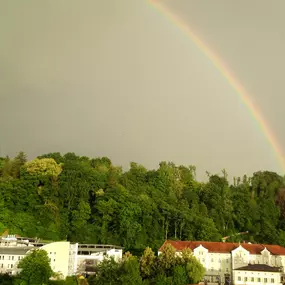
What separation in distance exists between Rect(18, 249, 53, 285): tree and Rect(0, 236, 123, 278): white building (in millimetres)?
2099

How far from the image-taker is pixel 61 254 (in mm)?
40969

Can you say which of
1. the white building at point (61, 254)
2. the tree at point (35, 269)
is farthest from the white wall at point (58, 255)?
the tree at point (35, 269)

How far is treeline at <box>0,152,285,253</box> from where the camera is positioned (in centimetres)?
5053

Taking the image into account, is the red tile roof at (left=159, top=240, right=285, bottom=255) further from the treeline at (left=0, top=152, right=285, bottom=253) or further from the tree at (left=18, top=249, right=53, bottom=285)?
the tree at (left=18, top=249, right=53, bottom=285)

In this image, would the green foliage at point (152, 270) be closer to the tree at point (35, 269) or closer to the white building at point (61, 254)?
the white building at point (61, 254)

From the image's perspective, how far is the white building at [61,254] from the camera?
40.2m

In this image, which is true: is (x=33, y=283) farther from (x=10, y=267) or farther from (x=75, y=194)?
(x=75, y=194)

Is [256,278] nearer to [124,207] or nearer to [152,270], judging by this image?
[152,270]

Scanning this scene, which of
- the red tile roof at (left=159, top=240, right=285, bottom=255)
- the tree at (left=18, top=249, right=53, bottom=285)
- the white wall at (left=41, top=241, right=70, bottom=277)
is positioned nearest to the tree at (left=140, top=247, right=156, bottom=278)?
the red tile roof at (left=159, top=240, right=285, bottom=255)

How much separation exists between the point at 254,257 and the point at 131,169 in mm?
24341

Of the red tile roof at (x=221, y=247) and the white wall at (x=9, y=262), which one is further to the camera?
the red tile roof at (x=221, y=247)

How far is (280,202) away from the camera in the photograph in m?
62.3

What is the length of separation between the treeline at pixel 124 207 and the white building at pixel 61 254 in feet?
10.1

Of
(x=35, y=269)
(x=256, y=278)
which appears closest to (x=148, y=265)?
(x=35, y=269)
